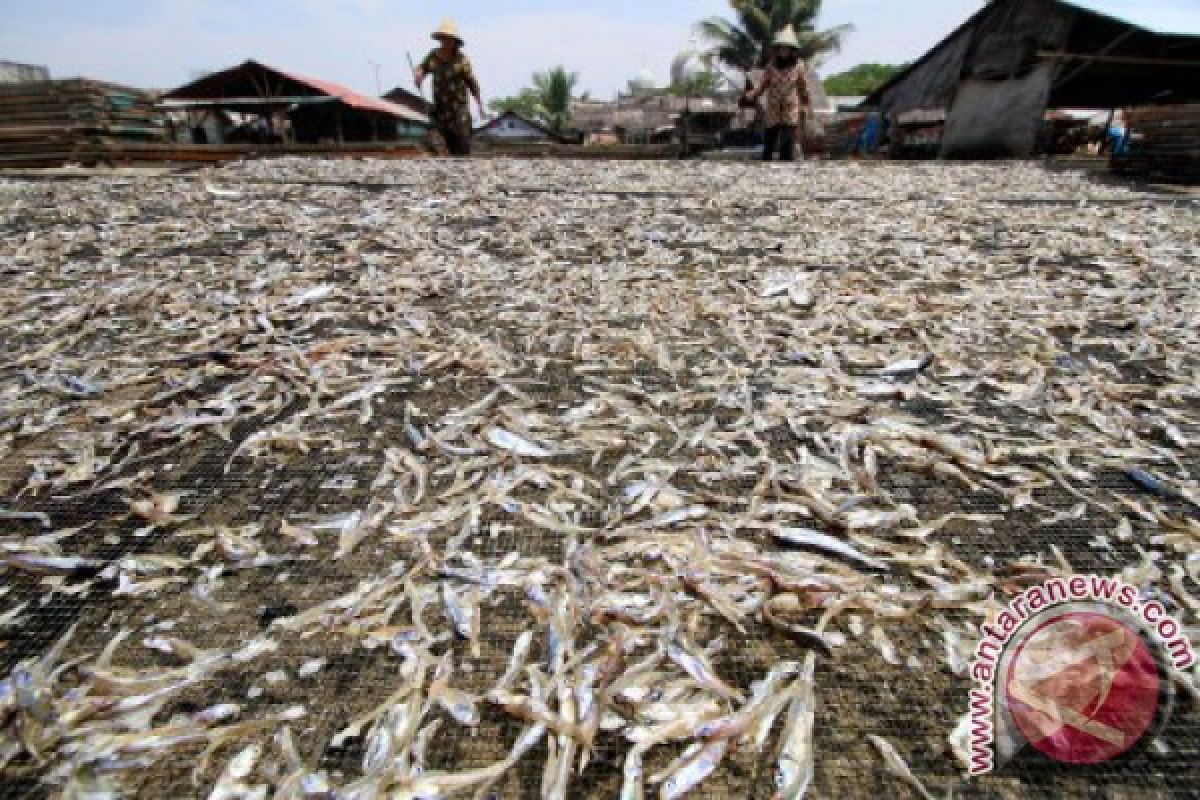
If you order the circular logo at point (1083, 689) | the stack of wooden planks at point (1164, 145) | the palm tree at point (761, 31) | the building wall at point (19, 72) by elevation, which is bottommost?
the circular logo at point (1083, 689)

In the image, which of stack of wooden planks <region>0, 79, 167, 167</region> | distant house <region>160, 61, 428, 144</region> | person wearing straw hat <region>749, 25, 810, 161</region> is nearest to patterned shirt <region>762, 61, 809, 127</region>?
person wearing straw hat <region>749, 25, 810, 161</region>

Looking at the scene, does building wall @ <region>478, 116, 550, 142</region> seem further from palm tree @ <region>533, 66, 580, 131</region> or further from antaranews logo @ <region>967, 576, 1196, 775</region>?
antaranews logo @ <region>967, 576, 1196, 775</region>

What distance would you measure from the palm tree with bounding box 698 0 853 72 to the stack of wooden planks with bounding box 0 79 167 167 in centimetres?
3514

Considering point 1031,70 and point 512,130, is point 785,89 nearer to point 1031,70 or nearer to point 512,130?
point 1031,70

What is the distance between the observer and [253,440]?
2.31m

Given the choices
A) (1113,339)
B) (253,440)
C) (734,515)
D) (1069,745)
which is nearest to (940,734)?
(1069,745)

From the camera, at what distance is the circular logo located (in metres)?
1.26

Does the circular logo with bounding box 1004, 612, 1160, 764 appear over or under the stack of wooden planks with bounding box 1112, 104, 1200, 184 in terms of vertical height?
under

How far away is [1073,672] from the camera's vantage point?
136 centimetres

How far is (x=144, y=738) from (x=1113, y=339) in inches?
172

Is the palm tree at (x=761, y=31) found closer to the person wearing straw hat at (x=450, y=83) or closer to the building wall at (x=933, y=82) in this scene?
the building wall at (x=933, y=82)

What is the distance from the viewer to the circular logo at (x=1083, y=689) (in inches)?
49.7

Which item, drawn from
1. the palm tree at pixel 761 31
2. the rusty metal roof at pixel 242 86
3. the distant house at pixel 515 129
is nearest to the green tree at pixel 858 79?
the palm tree at pixel 761 31

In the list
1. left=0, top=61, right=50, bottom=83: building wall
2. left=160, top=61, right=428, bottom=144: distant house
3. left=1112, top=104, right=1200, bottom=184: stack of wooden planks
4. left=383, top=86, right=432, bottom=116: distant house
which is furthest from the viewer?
left=383, top=86, right=432, bottom=116: distant house
